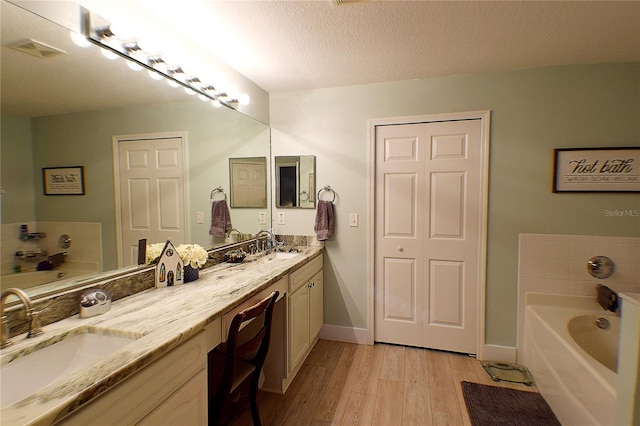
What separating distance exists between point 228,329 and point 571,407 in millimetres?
1935

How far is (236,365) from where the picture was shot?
5.25 ft

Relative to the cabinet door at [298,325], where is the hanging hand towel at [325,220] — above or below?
above

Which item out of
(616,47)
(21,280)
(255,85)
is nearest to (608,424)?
(616,47)

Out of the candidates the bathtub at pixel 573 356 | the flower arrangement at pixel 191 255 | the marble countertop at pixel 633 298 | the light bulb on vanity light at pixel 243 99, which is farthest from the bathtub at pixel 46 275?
the bathtub at pixel 573 356

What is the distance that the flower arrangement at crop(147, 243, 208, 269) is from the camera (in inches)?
64.2

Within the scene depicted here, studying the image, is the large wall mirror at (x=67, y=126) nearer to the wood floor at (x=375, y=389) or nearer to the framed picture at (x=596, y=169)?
the wood floor at (x=375, y=389)

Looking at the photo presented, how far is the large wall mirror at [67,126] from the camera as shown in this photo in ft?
3.48

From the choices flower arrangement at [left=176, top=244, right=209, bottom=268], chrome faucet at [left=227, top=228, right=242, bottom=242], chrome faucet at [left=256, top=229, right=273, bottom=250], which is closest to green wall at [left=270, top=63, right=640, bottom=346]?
chrome faucet at [left=256, top=229, right=273, bottom=250]

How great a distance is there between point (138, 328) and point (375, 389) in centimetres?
168

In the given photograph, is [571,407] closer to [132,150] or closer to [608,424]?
[608,424]

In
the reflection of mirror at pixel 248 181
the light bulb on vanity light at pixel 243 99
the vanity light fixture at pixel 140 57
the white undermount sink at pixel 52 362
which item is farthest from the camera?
the reflection of mirror at pixel 248 181

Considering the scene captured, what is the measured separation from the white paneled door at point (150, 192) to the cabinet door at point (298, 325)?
34.7 inches

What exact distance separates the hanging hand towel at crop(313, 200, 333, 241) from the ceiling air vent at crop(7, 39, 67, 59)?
195cm

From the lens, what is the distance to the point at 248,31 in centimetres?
178
